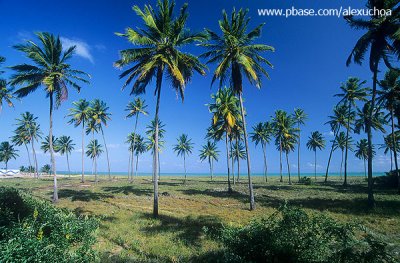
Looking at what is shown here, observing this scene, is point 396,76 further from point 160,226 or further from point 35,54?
point 35,54

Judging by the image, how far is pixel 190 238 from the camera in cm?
1262

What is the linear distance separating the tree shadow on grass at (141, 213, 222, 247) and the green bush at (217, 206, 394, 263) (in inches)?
160

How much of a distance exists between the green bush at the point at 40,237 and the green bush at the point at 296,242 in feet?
14.9

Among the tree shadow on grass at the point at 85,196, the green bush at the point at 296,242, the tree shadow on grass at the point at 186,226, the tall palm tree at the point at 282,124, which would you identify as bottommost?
the tree shadow on grass at the point at 85,196

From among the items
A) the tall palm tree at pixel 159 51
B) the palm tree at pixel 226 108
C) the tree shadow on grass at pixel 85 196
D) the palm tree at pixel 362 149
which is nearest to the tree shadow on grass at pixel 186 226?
the tall palm tree at pixel 159 51

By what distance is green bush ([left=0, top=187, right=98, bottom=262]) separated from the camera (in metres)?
5.53

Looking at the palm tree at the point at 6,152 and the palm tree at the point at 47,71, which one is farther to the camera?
the palm tree at the point at 6,152

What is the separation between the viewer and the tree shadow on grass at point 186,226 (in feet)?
41.6

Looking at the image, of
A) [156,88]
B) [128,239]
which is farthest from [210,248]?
[156,88]

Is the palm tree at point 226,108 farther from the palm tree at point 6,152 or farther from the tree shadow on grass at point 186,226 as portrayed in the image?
the palm tree at point 6,152

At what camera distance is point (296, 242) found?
7.48m

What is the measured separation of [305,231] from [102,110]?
55.4 m

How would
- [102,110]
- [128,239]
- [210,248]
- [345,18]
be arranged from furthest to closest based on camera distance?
[102,110] < [345,18] < [128,239] < [210,248]

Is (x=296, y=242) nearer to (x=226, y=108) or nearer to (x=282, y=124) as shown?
(x=226, y=108)
